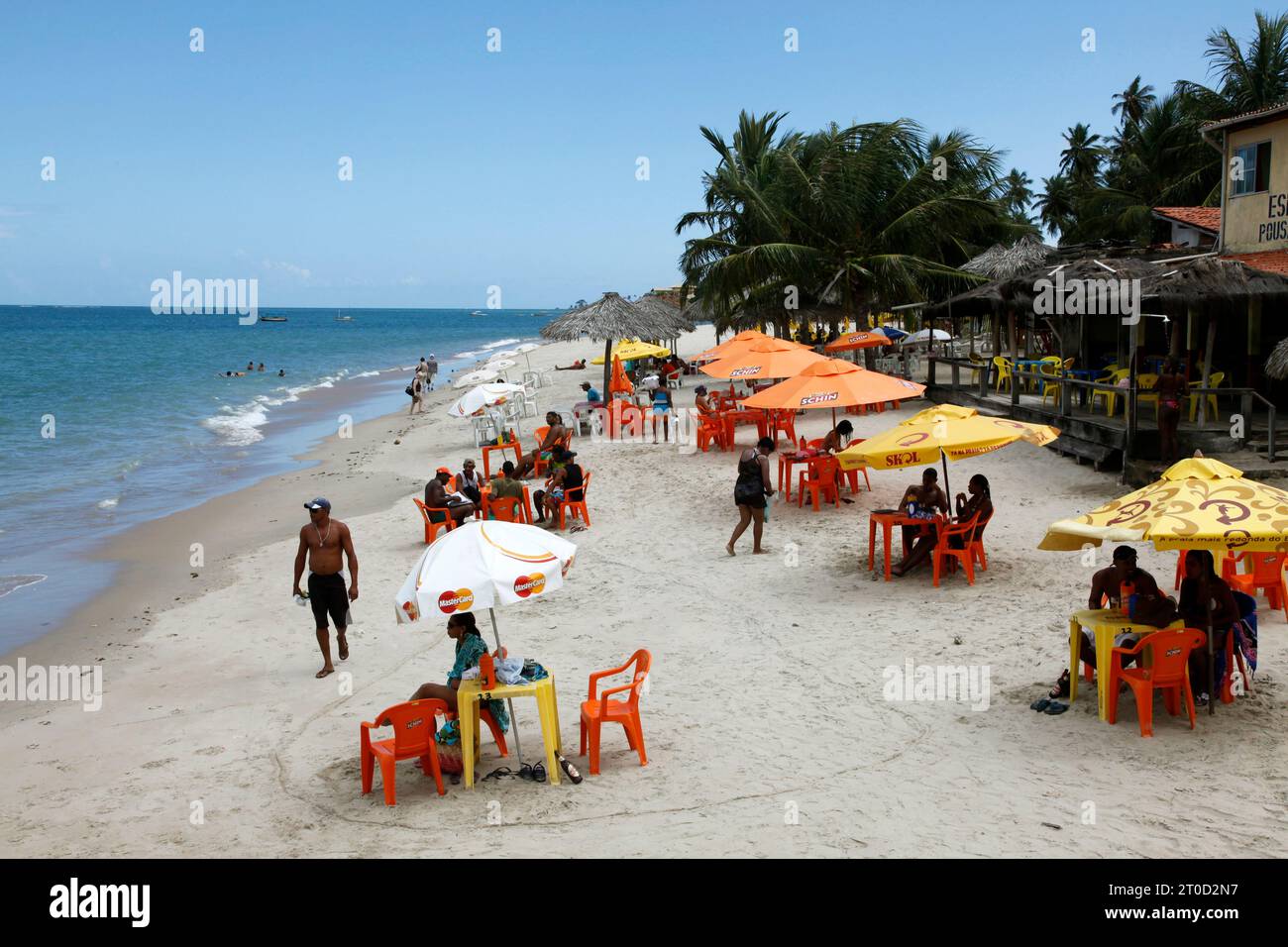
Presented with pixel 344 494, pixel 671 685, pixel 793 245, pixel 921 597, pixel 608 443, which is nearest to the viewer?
pixel 671 685

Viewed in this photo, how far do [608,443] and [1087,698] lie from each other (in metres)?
13.7

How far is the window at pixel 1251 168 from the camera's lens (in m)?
15.7

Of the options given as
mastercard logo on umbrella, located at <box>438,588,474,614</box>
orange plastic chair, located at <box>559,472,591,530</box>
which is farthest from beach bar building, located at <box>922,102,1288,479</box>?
mastercard logo on umbrella, located at <box>438,588,474,614</box>

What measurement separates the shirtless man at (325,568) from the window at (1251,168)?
48.8 ft

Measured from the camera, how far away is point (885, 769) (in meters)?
6.00

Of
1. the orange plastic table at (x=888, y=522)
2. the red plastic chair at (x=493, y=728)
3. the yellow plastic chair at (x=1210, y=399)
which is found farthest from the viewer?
the yellow plastic chair at (x=1210, y=399)

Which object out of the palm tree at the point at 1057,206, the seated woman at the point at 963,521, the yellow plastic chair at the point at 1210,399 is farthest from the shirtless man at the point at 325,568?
the palm tree at the point at 1057,206

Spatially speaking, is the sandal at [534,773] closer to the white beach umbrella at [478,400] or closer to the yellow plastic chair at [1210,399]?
the white beach umbrella at [478,400]

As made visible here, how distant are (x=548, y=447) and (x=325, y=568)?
24.3ft

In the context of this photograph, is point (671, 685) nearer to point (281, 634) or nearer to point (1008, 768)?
point (1008, 768)

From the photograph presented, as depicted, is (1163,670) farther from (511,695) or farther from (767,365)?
(767,365)

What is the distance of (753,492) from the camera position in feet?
37.5

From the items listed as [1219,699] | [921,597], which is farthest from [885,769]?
[921,597]
